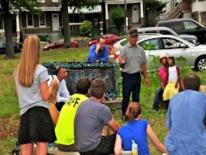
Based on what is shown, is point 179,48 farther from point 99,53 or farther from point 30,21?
point 30,21

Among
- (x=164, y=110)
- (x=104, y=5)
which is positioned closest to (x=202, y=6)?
(x=104, y=5)

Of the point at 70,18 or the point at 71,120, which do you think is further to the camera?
the point at 70,18

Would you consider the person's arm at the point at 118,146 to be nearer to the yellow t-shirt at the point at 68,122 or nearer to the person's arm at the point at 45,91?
the yellow t-shirt at the point at 68,122

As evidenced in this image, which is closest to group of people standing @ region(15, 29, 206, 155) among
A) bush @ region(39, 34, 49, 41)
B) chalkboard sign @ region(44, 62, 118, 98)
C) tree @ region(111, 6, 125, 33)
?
chalkboard sign @ region(44, 62, 118, 98)

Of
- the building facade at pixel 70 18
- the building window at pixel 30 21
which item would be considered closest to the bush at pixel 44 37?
the building facade at pixel 70 18

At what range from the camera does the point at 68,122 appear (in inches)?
298

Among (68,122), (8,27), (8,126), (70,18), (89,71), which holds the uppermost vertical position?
(70,18)

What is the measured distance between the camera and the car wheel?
21.0 meters

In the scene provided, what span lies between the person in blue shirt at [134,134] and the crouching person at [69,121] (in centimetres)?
60

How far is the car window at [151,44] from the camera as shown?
2042cm

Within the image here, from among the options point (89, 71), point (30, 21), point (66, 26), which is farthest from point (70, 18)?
point (89, 71)

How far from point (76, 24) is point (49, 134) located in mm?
65593

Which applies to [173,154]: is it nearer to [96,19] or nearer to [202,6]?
[202,6]

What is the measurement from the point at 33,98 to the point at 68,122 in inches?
20.3
